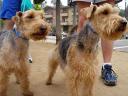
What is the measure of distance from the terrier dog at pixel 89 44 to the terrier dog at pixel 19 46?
52 centimetres

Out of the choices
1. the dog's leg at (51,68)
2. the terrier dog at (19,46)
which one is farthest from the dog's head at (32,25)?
the dog's leg at (51,68)

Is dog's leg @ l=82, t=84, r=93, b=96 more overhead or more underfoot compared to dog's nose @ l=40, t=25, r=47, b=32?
more underfoot

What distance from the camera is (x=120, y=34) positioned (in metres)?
4.12

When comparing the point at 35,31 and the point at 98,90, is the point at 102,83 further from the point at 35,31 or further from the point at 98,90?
the point at 35,31

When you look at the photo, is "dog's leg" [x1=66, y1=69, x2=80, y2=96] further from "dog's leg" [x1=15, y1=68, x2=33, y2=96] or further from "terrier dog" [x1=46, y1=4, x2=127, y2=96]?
"dog's leg" [x1=15, y1=68, x2=33, y2=96]

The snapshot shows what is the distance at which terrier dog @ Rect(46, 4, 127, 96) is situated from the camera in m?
4.11


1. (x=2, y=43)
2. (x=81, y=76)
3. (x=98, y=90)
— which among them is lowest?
(x=98, y=90)

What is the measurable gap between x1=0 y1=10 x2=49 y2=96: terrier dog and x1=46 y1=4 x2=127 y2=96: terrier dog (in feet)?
1.72

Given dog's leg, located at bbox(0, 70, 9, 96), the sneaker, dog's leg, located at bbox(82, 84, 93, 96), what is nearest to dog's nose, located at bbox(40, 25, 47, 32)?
dog's leg, located at bbox(0, 70, 9, 96)

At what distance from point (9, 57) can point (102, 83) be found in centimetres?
192

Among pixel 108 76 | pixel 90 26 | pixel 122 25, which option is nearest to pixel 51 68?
pixel 108 76

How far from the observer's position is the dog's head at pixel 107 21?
3998mm

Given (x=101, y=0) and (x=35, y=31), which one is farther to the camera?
(x=101, y=0)

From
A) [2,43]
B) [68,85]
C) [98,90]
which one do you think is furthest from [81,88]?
[2,43]
